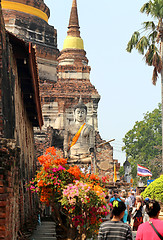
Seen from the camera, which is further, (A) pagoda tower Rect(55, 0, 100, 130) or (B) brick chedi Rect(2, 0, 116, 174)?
(A) pagoda tower Rect(55, 0, 100, 130)

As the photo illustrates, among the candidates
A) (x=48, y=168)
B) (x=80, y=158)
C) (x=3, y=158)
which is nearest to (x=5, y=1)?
(x=80, y=158)

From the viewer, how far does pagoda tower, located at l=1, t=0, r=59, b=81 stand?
39.5m

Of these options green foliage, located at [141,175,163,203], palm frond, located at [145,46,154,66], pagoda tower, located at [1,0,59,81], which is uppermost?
pagoda tower, located at [1,0,59,81]

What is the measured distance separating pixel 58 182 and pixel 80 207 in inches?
41.5

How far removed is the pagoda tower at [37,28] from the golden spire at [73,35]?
167cm

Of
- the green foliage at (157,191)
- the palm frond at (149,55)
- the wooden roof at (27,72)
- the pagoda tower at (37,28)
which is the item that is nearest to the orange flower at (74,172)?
the wooden roof at (27,72)

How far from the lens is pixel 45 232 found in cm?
1697

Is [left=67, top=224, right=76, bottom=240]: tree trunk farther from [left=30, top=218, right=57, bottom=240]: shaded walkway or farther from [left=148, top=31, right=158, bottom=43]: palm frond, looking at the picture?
[left=148, top=31, right=158, bottom=43]: palm frond

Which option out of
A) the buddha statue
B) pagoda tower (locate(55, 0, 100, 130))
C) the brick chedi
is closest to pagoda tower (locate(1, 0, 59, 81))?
the brick chedi

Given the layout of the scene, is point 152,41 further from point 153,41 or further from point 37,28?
point 37,28

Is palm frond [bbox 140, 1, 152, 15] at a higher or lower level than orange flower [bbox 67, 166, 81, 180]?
higher

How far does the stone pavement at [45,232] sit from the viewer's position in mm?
15088

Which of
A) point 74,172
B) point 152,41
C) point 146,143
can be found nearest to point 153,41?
point 152,41

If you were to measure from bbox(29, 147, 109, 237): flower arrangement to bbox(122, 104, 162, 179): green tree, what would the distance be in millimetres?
37699
